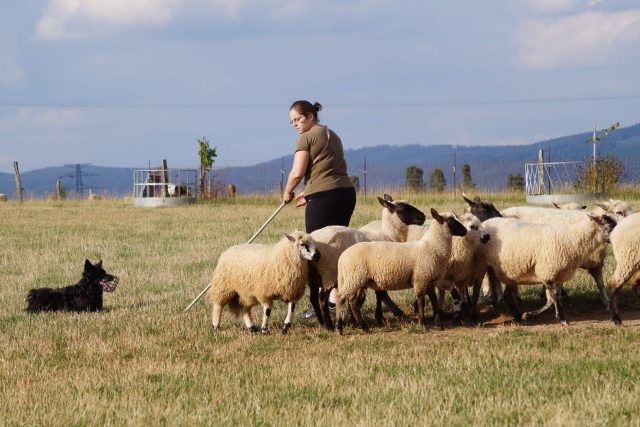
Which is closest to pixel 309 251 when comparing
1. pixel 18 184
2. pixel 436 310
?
pixel 436 310

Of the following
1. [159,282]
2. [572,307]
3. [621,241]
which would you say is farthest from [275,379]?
[159,282]

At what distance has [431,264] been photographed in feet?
32.8

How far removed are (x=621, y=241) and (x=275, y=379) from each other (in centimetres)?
440

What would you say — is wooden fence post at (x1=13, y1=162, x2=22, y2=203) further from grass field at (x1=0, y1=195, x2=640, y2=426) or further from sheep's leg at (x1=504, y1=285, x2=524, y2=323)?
sheep's leg at (x1=504, y1=285, x2=524, y2=323)

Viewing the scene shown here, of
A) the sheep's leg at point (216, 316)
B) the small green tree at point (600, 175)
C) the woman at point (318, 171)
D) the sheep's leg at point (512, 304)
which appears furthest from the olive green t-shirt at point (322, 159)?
the small green tree at point (600, 175)

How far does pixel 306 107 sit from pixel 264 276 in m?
2.09

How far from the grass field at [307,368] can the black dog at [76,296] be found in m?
0.23

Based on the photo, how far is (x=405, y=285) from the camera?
10.1 m

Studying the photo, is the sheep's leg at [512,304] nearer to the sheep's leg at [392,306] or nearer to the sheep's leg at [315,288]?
the sheep's leg at [392,306]

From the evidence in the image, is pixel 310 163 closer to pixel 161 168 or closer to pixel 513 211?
pixel 513 211

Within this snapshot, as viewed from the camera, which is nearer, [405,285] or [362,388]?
[362,388]

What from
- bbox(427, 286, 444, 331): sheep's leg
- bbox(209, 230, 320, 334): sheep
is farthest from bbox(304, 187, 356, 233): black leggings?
bbox(427, 286, 444, 331): sheep's leg

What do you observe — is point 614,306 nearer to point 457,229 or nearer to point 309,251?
point 457,229

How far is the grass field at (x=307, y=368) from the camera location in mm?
6586
